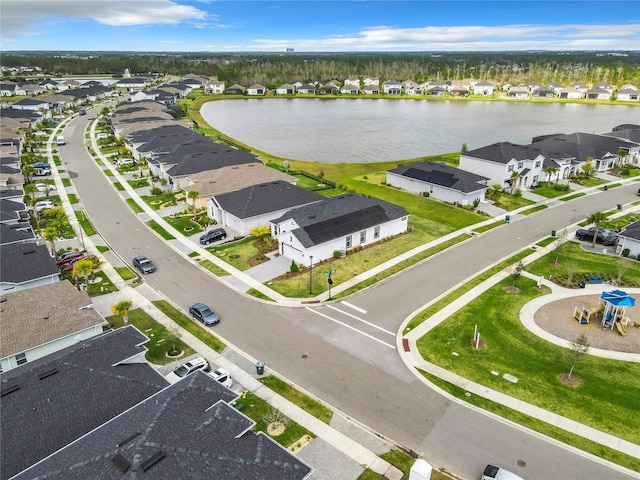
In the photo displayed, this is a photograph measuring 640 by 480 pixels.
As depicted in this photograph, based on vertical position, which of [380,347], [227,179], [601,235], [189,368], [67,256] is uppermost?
[227,179]

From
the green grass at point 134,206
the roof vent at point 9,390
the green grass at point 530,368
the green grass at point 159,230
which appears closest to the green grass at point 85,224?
the green grass at point 134,206

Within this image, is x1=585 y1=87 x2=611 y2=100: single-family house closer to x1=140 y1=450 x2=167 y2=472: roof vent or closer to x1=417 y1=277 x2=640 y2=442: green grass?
x1=417 y1=277 x2=640 y2=442: green grass

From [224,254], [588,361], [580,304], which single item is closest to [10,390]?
[224,254]

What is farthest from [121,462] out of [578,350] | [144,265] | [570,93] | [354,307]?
[570,93]

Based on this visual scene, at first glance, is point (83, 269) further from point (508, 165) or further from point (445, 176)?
point (508, 165)

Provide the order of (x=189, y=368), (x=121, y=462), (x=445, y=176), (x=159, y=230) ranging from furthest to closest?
1. (x=445, y=176)
2. (x=159, y=230)
3. (x=189, y=368)
4. (x=121, y=462)

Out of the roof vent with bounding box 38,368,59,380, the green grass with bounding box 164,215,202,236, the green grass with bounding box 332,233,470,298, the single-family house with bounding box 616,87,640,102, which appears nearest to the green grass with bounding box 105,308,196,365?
the roof vent with bounding box 38,368,59,380
